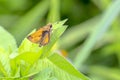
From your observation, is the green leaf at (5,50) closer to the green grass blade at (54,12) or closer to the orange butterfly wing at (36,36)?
the orange butterfly wing at (36,36)

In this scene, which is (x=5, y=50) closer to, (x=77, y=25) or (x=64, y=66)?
(x=64, y=66)

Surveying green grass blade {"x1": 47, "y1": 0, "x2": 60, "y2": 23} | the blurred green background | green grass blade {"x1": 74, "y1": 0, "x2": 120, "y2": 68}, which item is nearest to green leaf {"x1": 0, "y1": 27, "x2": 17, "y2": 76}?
green grass blade {"x1": 74, "y1": 0, "x2": 120, "y2": 68}

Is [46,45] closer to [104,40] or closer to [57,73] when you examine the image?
[57,73]

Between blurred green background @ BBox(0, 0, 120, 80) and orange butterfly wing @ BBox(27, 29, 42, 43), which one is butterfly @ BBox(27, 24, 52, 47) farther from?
blurred green background @ BBox(0, 0, 120, 80)

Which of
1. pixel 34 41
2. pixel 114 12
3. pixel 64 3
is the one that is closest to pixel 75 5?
pixel 64 3

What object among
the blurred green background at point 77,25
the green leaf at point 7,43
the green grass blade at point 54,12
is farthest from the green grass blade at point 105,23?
the green leaf at point 7,43

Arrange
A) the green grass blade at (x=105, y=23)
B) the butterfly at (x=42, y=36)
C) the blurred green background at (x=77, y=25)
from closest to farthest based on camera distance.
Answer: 1. the butterfly at (x=42, y=36)
2. the green grass blade at (x=105, y=23)
3. the blurred green background at (x=77, y=25)
